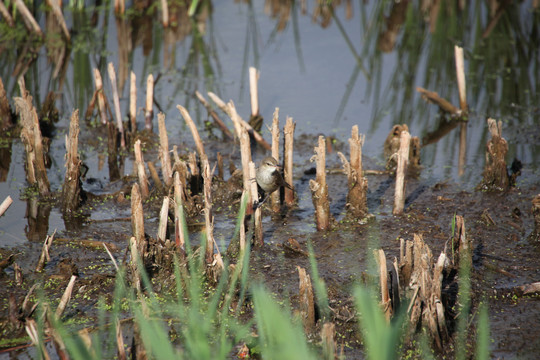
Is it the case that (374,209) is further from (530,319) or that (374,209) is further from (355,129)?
(530,319)

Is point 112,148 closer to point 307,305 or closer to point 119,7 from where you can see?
point 307,305

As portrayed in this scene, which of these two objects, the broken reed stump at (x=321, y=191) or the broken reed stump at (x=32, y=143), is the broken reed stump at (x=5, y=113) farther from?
the broken reed stump at (x=321, y=191)

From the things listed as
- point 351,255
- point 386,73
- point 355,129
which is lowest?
point 351,255

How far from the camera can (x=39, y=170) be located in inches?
269

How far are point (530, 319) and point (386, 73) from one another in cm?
740

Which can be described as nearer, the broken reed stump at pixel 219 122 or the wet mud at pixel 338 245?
the wet mud at pixel 338 245

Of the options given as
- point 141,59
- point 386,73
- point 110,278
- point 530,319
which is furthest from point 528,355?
point 141,59

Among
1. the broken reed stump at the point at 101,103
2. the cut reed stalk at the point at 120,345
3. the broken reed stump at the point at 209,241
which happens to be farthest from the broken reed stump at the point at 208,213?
the broken reed stump at the point at 101,103

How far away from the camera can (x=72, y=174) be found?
644 centimetres

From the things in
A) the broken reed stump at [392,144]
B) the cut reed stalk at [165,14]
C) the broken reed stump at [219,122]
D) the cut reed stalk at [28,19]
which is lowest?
the broken reed stump at [392,144]

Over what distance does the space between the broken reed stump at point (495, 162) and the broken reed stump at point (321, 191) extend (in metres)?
2.20

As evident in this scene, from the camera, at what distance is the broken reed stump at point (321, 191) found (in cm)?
577

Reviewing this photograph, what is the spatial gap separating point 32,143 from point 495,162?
544cm

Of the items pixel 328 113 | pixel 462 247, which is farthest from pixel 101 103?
pixel 462 247
